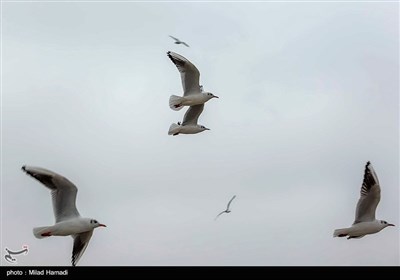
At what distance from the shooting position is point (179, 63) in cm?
2220

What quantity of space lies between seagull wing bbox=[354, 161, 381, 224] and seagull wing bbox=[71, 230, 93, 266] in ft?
17.9

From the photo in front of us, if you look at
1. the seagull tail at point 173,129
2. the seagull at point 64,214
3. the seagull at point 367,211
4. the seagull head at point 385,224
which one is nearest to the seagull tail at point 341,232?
the seagull at point 367,211

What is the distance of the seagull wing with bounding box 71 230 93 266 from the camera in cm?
1783

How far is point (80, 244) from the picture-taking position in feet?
59.1

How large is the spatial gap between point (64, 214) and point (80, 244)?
0.88 m

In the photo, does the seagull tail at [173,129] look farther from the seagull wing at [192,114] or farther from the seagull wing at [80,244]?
the seagull wing at [80,244]

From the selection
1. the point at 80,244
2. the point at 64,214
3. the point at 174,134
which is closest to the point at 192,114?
the point at 174,134

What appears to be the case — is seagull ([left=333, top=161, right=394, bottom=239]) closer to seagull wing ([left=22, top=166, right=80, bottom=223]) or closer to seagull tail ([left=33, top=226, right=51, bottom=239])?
seagull wing ([left=22, top=166, right=80, bottom=223])

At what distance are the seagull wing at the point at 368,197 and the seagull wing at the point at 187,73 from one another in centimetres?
499

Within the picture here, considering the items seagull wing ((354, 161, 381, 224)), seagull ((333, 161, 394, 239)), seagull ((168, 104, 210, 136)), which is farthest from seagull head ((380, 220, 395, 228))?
seagull ((168, 104, 210, 136))

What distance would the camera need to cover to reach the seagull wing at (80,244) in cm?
1783

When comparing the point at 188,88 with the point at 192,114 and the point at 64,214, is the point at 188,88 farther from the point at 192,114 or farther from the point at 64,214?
the point at 64,214

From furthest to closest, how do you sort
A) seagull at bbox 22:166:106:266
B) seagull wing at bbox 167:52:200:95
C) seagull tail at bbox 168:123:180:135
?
seagull tail at bbox 168:123:180:135 → seagull wing at bbox 167:52:200:95 → seagull at bbox 22:166:106:266
